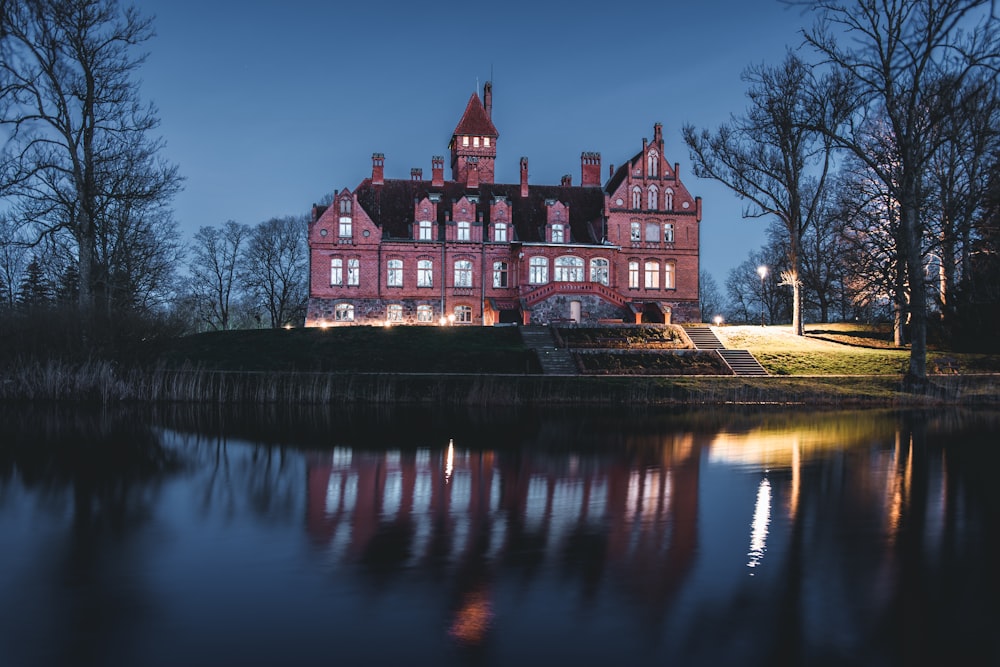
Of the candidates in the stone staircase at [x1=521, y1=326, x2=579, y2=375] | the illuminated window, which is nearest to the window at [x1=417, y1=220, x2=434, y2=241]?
the illuminated window

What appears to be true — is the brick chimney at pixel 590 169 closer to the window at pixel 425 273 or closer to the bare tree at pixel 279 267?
the window at pixel 425 273

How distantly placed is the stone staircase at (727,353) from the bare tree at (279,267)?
37553 millimetres

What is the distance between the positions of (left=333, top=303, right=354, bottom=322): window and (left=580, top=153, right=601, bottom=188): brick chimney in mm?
20494

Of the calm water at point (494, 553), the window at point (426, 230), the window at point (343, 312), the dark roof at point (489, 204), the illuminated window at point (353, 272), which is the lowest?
the calm water at point (494, 553)

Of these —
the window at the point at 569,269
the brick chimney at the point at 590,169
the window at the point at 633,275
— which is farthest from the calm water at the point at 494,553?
the brick chimney at the point at 590,169

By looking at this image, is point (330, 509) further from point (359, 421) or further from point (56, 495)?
point (359, 421)

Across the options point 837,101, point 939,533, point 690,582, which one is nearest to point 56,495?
point 690,582

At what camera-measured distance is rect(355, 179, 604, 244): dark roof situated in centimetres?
5078

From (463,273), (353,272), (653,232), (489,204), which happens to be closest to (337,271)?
(353,272)

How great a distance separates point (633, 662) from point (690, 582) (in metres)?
2.20

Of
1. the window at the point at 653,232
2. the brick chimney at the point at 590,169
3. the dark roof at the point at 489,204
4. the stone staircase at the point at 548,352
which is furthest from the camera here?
the brick chimney at the point at 590,169

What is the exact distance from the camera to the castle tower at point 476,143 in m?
54.8

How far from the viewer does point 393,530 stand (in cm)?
1057

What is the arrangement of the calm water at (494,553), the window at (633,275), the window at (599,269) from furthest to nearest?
the window at (633,275)
the window at (599,269)
the calm water at (494,553)
